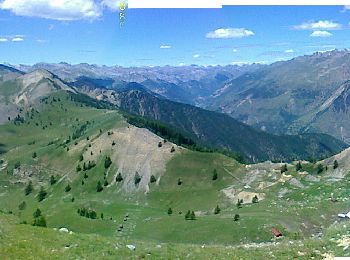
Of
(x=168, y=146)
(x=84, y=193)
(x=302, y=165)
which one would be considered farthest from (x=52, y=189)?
(x=302, y=165)

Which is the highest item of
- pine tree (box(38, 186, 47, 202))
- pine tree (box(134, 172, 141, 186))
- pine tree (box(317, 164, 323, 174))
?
pine tree (box(317, 164, 323, 174))

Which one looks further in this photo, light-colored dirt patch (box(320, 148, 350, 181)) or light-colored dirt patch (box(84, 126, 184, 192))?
light-colored dirt patch (box(84, 126, 184, 192))

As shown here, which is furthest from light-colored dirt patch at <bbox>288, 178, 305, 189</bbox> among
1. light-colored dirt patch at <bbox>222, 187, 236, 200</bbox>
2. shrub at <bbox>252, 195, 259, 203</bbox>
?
light-colored dirt patch at <bbox>222, 187, 236, 200</bbox>

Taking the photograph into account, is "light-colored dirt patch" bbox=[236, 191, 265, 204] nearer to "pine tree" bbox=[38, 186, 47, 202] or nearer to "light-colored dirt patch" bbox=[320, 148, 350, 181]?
"light-colored dirt patch" bbox=[320, 148, 350, 181]

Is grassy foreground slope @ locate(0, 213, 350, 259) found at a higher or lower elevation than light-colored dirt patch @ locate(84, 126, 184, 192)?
higher

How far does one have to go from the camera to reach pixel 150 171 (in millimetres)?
159000

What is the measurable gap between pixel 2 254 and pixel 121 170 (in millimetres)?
146422

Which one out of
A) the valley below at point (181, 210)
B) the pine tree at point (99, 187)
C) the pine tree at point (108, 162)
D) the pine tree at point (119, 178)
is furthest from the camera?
the pine tree at point (108, 162)

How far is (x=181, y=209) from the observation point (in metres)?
124

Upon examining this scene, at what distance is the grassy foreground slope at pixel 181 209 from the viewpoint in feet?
111

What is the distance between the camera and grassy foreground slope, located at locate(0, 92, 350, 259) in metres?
33.7

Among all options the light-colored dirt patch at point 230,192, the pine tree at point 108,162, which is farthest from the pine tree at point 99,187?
the light-colored dirt patch at point 230,192

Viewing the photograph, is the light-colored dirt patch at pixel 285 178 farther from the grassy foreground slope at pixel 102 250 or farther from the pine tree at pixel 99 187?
the grassy foreground slope at pixel 102 250

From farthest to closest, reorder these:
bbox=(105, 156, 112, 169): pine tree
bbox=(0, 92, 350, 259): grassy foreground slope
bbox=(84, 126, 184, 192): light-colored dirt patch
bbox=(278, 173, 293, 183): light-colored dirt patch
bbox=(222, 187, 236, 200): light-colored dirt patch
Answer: bbox=(105, 156, 112, 169): pine tree
bbox=(84, 126, 184, 192): light-colored dirt patch
bbox=(278, 173, 293, 183): light-colored dirt patch
bbox=(222, 187, 236, 200): light-colored dirt patch
bbox=(0, 92, 350, 259): grassy foreground slope
